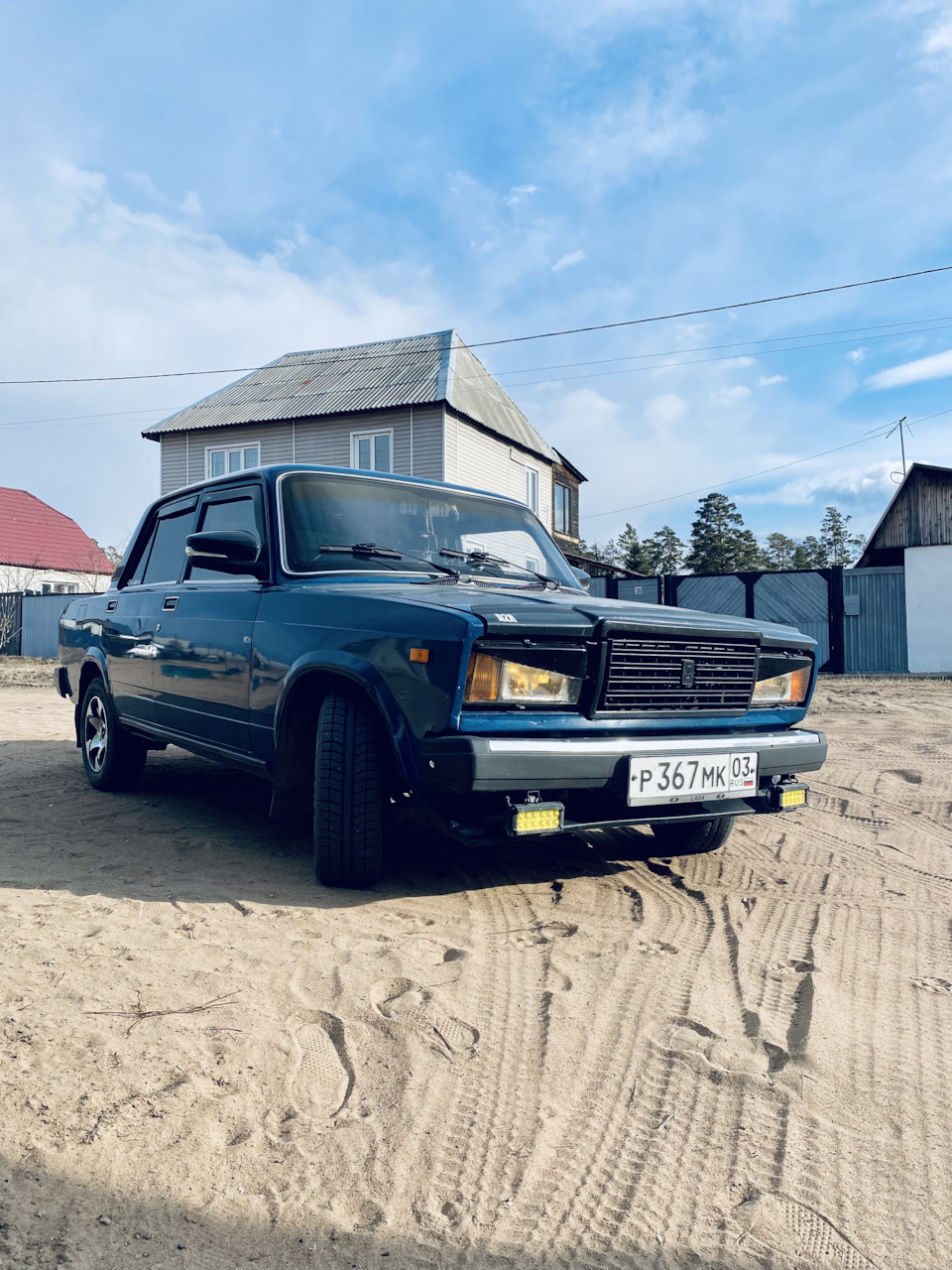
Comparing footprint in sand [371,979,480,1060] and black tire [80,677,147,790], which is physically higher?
black tire [80,677,147,790]

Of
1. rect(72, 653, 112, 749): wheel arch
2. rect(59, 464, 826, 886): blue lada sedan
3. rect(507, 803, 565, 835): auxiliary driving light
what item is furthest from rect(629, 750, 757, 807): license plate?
rect(72, 653, 112, 749): wheel arch

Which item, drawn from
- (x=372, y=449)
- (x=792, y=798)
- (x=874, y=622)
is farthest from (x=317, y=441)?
(x=792, y=798)

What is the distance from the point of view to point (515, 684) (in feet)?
10.4

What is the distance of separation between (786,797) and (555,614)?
137 centimetres

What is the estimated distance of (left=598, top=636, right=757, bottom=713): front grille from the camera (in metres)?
3.33

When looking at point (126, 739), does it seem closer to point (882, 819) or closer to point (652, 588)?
point (882, 819)

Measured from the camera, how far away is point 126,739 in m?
5.56

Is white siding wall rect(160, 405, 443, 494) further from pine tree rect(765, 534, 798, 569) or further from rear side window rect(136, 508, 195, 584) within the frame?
pine tree rect(765, 534, 798, 569)

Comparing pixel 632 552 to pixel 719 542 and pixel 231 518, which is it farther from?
pixel 231 518

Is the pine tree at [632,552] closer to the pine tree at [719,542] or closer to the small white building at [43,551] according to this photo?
the pine tree at [719,542]

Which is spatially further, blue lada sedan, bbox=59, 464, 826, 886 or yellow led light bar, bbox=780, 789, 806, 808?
yellow led light bar, bbox=780, 789, 806, 808

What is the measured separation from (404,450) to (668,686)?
1901cm

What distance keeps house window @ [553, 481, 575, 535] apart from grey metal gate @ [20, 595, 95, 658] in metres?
15.9

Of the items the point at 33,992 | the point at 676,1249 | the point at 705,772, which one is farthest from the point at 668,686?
the point at 33,992
